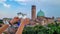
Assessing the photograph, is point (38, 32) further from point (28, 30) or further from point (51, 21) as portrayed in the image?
point (51, 21)

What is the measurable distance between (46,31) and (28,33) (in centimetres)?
57

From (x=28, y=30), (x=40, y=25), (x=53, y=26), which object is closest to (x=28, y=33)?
(x=28, y=30)

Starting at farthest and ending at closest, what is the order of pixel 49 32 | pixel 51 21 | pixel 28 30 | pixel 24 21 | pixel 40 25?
pixel 51 21, pixel 40 25, pixel 28 30, pixel 49 32, pixel 24 21

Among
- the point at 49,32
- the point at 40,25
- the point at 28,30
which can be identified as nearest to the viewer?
the point at 49,32

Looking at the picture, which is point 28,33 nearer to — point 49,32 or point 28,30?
point 28,30

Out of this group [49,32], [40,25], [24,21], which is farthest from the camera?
[40,25]

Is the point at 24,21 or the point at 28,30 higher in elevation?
the point at 24,21

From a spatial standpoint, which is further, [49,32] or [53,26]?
[53,26]

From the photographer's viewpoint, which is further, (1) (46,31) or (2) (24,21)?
(1) (46,31)

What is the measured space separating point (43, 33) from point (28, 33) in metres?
0.50

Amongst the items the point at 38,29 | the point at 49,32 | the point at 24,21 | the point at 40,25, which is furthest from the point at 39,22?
the point at 24,21

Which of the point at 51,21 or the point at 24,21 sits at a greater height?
the point at 24,21

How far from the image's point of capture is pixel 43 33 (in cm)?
388

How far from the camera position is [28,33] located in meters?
4.18
